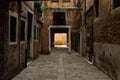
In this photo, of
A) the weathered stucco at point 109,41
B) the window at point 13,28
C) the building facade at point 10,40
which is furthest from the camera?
the window at point 13,28

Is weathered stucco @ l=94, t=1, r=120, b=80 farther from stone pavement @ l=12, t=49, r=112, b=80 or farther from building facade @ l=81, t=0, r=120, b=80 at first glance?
stone pavement @ l=12, t=49, r=112, b=80

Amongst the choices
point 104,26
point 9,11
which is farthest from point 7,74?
point 104,26

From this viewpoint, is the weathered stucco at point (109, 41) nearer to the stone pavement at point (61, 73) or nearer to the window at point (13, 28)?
the stone pavement at point (61, 73)

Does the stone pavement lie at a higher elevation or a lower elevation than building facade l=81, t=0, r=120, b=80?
lower

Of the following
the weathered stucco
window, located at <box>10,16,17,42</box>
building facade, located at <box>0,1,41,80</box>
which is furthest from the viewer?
window, located at <box>10,16,17,42</box>

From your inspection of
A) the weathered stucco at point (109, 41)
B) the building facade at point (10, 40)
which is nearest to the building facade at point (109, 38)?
the weathered stucco at point (109, 41)

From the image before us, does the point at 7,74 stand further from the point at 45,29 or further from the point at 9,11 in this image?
the point at 45,29

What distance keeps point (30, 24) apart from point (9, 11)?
650cm

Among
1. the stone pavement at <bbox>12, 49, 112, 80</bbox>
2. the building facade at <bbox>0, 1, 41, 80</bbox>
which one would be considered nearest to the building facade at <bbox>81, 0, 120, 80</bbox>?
the stone pavement at <bbox>12, 49, 112, 80</bbox>

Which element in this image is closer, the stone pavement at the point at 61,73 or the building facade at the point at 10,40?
the building facade at the point at 10,40


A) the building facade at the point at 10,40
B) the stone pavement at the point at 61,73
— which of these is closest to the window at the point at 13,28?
the building facade at the point at 10,40

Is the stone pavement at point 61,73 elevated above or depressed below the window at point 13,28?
below

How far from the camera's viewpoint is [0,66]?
7.20 m

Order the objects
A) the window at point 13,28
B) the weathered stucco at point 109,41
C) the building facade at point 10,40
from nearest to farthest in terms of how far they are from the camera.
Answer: the building facade at point 10,40
the weathered stucco at point 109,41
the window at point 13,28
